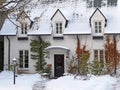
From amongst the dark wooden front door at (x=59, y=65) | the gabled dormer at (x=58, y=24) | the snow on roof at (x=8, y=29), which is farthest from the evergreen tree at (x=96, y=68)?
the snow on roof at (x=8, y=29)

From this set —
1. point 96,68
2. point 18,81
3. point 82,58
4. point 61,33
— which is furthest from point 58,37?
point 18,81

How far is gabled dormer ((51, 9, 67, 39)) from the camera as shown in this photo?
33188 mm

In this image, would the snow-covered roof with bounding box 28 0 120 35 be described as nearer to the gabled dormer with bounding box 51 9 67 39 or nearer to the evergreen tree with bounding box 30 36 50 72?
the gabled dormer with bounding box 51 9 67 39

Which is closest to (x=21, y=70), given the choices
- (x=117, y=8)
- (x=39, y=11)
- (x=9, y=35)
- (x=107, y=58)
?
(x=9, y=35)

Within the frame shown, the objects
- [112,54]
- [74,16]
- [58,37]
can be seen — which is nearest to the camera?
[112,54]

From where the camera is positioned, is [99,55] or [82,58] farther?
[99,55]

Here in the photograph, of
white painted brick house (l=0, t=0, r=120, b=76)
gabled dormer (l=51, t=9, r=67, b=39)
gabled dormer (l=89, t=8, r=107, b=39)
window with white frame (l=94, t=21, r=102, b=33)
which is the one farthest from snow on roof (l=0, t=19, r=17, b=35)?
window with white frame (l=94, t=21, r=102, b=33)

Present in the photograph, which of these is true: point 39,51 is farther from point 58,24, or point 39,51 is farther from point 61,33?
point 58,24

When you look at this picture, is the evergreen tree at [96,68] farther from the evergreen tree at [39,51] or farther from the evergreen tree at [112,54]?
the evergreen tree at [39,51]

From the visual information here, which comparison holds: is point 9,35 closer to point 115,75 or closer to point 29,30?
point 29,30

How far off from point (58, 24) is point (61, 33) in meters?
0.88

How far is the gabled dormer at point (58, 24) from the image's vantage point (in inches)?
1307

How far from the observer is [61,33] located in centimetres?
3328

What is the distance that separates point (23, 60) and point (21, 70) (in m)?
0.94
